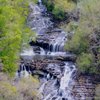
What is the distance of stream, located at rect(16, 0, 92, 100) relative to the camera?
30481mm

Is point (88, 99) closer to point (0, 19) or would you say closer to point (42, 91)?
point (42, 91)

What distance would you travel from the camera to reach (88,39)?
34.1m

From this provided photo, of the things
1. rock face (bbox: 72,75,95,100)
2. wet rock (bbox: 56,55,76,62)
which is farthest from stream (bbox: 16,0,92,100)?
rock face (bbox: 72,75,95,100)

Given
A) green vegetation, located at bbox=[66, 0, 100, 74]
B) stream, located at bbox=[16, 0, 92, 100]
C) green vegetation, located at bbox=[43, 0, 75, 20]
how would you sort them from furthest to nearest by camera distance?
green vegetation, located at bbox=[43, 0, 75, 20]
green vegetation, located at bbox=[66, 0, 100, 74]
stream, located at bbox=[16, 0, 92, 100]

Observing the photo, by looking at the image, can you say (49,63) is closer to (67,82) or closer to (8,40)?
(67,82)

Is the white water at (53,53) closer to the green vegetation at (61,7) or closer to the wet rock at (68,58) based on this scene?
the wet rock at (68,58)

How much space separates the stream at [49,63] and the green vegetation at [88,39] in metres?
1.55

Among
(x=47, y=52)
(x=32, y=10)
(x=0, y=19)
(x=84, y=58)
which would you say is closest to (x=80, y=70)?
(x=84, y=58)

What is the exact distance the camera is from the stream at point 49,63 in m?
30.5

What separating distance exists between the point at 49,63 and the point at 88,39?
14.9 ft

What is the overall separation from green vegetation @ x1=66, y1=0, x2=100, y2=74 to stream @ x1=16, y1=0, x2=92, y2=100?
1.55m

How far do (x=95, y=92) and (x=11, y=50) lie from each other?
7704mm

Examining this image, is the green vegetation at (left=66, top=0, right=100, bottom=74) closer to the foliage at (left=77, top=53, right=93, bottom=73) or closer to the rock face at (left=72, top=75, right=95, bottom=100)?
the foliage at (left=77, top=53, right=93, bottom=73)

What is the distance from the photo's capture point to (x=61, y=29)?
41750 millimetres
